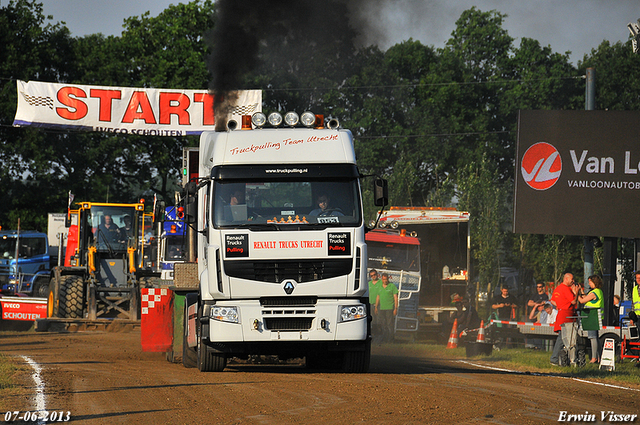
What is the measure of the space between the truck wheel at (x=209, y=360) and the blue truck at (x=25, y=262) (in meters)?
20.4

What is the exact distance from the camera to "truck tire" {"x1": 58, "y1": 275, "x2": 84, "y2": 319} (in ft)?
80.3

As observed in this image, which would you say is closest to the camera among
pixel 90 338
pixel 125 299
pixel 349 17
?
pixel 349 17

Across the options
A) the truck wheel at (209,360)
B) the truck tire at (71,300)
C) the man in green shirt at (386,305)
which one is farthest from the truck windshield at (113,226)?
the truck wheel at (209,360)

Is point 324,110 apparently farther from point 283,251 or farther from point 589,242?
point 283,251

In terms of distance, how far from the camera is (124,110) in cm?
2562

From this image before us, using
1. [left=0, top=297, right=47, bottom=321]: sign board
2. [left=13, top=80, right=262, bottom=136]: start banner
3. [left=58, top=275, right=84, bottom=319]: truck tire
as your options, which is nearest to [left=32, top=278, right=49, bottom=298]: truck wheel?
[left=0, top=297, right=47, bottom=321]: sign board

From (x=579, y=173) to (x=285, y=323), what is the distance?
10447 mm

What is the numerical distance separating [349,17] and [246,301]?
28.6 ft

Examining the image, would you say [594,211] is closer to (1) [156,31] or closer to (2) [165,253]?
(2) [165,253]

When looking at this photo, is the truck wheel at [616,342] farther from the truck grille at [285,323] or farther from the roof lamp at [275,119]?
the roof lamp at [275,119]

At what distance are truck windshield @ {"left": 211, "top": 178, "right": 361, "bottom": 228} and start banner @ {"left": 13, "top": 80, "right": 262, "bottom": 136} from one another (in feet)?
44.2

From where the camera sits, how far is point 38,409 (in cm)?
890

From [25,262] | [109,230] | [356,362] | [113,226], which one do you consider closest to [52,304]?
[109,230]

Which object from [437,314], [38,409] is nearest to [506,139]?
[437,314]
